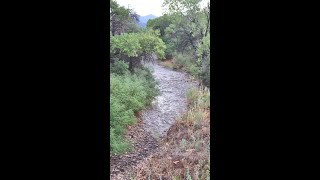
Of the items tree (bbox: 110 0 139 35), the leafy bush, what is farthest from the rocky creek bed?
tree (bbox: 110 0 139 35)

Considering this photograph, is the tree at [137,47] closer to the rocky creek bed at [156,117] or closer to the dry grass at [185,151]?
the rocky creek bed at [156,117]

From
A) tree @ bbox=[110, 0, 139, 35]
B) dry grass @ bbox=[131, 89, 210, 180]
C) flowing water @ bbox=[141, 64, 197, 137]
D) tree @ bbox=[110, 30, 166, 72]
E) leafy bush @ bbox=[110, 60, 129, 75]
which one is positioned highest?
tree @ bbox=[110, 0, 139, 35]

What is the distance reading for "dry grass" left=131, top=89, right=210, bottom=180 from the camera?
7.57 feet

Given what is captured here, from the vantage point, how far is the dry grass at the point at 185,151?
231 centimetres

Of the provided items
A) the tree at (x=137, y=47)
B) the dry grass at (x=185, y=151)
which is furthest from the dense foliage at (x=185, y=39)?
the dry grass at (x=185, y=151)

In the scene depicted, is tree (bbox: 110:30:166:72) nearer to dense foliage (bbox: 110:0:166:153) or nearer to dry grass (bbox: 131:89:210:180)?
dense foliage (bbox: 110:0:166:153)
